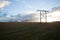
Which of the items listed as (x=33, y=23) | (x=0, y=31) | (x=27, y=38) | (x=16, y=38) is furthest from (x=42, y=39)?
(x=33, y=23)

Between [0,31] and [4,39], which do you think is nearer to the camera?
[4,39]

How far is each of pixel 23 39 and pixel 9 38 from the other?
26.3 inches

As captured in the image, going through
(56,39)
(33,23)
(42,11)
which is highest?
(42,11)

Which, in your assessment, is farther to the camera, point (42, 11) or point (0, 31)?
point (42, 11)

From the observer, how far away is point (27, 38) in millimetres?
6270

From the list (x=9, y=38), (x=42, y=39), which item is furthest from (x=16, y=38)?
(x=42, y=39)

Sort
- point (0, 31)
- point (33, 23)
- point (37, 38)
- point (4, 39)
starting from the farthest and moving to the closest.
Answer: point (33, 23) → point (0, 31) → point (37, 38) → point (4, 39)

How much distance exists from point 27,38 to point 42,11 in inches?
425

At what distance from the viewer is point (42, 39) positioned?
6234mm

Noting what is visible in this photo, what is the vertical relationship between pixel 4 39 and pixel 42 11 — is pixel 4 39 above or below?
below

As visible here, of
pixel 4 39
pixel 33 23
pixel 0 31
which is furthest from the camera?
pixel 33 23

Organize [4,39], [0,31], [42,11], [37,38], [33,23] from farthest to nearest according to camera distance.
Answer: [42,11] → [33,23] → [0,31] → [37,38] → [4,39]

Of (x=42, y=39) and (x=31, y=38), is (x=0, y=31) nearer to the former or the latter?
(x=31, y=38)

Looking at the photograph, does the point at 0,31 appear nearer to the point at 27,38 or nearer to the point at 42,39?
the point at 27,38
